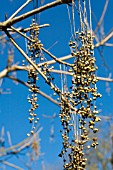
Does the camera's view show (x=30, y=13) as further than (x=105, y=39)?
No

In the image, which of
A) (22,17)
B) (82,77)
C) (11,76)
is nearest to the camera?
(82,77)

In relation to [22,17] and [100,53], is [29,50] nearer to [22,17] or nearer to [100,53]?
[22,17]

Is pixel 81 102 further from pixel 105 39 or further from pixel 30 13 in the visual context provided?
pixel 105 39

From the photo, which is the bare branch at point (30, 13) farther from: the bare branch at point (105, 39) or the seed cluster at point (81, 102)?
the bare branch at point (105, 39)

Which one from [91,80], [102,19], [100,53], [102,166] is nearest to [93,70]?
[91,80]

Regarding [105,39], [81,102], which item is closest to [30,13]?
[81,102]

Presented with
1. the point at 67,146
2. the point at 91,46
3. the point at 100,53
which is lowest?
the point at 67,146

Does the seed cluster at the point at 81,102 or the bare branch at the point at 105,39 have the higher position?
the bare branch at the point at 105,39

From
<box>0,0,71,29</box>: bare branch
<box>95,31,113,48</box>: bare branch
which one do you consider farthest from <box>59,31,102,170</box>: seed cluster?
<box>95,31,113,48</box>: bare branch

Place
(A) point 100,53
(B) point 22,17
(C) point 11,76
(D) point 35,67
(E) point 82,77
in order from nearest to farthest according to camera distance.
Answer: (E) point 82,77 → (D) point 35,67 → (B) point 22,17 → (A) point 100,53 → (C) point 11,76

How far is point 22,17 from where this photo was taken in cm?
170

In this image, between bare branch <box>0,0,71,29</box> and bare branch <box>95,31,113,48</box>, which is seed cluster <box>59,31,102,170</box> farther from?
bare branch <box>95,31,113,48</box>

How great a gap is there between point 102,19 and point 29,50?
1.23 metres

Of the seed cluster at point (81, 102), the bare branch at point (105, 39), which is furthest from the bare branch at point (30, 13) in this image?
the bare branch at point (105, 39)
